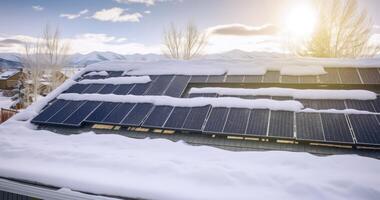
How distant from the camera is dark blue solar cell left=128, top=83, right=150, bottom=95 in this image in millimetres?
8956

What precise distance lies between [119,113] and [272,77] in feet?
16.3

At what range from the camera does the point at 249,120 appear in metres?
6.88

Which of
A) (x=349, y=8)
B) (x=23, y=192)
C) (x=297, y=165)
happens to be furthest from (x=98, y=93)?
(x=349, y=8)

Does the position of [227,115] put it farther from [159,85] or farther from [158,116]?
[159,85]

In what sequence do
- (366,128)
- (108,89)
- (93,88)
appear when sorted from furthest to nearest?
(93,88)
(108,89)
(366,128)

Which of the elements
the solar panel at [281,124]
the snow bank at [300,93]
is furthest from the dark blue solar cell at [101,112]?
the solar panel at [281,124]

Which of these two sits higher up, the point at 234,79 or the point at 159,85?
the point at 234,79

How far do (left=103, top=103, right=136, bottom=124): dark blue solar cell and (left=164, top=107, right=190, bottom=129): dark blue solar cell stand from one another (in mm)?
1441

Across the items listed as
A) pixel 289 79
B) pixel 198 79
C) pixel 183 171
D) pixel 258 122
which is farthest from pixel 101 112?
pixel 289 79

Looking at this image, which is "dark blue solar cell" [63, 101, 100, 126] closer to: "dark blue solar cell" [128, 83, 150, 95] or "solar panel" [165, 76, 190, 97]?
"dark blue solar cell" [128, 83, 150, 95]

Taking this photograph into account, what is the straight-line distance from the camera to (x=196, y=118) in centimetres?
727

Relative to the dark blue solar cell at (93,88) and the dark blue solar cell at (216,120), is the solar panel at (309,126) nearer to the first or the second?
the dark blue solar cell at (216,120)

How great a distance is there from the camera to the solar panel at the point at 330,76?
8172 millimetres

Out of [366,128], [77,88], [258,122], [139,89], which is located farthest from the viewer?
[77,88]
